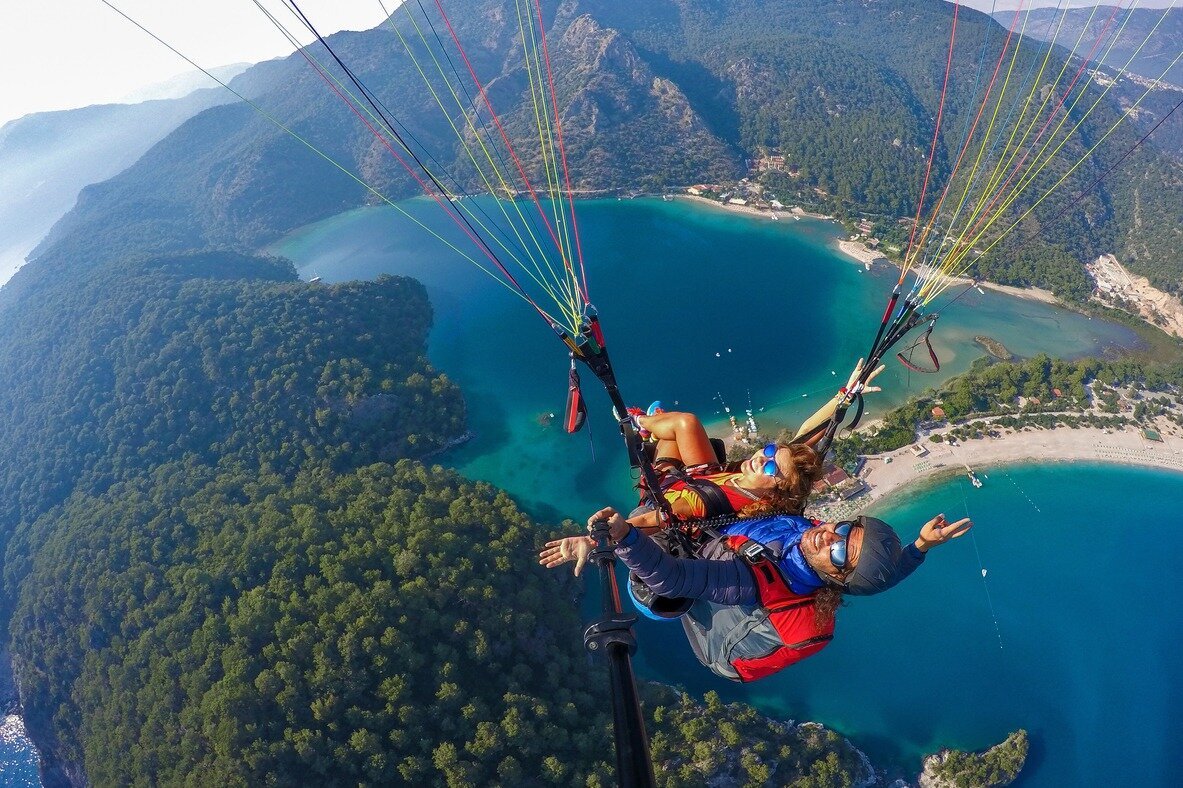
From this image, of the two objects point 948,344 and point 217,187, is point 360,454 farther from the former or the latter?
point 217,187

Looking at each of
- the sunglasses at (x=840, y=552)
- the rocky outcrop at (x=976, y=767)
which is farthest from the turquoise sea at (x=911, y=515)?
the sunglasses at (x=840, y=552)

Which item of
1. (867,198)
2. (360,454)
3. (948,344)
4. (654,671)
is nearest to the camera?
(654,671)

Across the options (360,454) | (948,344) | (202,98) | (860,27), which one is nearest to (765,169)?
(948,344)

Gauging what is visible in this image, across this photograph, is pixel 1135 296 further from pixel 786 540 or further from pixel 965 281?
pixel 786 540

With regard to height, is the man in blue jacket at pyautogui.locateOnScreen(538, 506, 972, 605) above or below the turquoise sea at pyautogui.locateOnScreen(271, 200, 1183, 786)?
above

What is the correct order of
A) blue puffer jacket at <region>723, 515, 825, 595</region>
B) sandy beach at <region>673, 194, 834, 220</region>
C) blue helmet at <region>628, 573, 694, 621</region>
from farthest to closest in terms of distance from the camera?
sandy beach at <region>673, 194, 834, 220</region> → blue helmet at <region>628, 573, 694, 621</region> → blue puffer jacket at <region>723, 515, 825, 595</region>

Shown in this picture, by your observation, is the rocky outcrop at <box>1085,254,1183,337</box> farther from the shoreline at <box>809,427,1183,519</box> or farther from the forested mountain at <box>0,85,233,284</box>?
the forested mountain at <box>0,85,233,284</box>

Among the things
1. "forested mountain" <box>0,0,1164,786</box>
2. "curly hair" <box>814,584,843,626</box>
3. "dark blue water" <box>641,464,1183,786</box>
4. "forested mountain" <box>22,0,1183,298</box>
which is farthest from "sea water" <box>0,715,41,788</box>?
"forested mountain" <box>22,0,1183,298</box>
